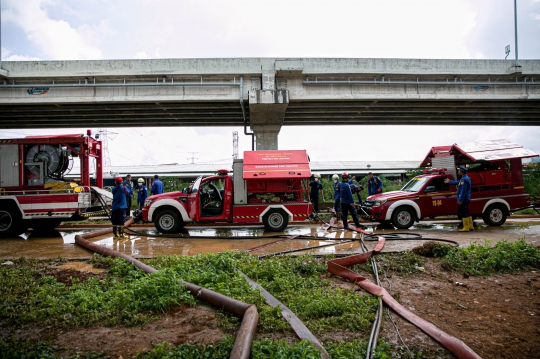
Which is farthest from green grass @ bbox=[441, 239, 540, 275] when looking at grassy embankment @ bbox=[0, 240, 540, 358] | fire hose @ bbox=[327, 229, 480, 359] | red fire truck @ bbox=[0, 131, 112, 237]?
red fire truck @ bbox=[0, 131, 112, 237]

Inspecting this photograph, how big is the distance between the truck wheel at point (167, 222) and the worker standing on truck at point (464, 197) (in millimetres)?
8418

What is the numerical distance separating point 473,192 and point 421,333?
9.51m

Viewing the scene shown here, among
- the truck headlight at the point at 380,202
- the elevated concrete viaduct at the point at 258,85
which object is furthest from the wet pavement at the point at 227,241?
the elevated concrete viaduct at the point at 258,85

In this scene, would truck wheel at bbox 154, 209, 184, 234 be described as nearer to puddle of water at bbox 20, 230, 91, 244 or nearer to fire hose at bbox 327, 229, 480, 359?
puddle of water at bbox 20, 230, 91, 244

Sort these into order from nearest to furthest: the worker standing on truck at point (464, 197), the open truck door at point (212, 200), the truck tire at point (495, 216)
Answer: the worker standing on truck at point (464, 197), the open truck door at point (212, 200), the truck tire at point (495, 216)

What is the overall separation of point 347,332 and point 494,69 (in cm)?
2095

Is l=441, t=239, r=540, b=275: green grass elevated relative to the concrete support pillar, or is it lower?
lower

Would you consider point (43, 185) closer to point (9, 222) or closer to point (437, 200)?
point (9, 222)

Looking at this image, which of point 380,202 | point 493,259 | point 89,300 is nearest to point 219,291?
point 89,300

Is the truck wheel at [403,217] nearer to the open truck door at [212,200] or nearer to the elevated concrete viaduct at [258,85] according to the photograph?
the open truck door at [212,200]

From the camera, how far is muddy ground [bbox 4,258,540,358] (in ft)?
11.3

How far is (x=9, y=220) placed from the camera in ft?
36.4

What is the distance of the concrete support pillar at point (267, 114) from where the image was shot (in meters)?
19.3

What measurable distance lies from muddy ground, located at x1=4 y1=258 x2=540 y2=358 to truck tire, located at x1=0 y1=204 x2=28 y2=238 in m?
8.82
